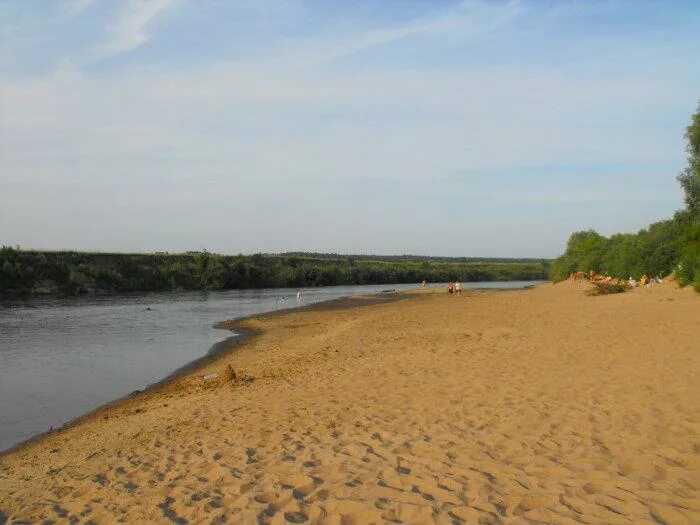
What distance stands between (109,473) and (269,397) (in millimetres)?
3738

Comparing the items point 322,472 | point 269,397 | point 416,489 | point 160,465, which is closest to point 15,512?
point 160,465

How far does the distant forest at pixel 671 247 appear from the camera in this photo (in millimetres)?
27141

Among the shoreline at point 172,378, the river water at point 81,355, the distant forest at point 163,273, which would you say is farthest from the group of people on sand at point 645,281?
the distant forest at point 163,273

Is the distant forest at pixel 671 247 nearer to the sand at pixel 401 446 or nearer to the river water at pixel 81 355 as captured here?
the sand at pixel 401 446

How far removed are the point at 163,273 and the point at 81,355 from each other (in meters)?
48.5

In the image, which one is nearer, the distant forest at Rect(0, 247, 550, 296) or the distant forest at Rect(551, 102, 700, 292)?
the distant forest at Rect(551, 102, 700, 292)

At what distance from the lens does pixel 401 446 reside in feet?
21.5

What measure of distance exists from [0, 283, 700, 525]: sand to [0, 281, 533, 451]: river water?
1397 millimetres

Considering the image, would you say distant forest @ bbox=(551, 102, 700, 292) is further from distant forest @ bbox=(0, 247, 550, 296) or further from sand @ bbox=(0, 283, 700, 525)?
distant forest @ bbox=(0, 247, 550, 296)

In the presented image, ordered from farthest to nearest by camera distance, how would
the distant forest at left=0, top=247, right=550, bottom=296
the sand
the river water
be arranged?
1. the distant forest at left=0, top=247, right=550, bottom=296
2. the river water
3. the sand

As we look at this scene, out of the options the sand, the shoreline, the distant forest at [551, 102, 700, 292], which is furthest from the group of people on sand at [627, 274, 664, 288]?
the shoreline

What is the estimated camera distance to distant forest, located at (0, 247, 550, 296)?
171 ft

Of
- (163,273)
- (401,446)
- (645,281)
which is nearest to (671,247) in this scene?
(645,281)

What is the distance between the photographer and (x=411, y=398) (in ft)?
29.1
